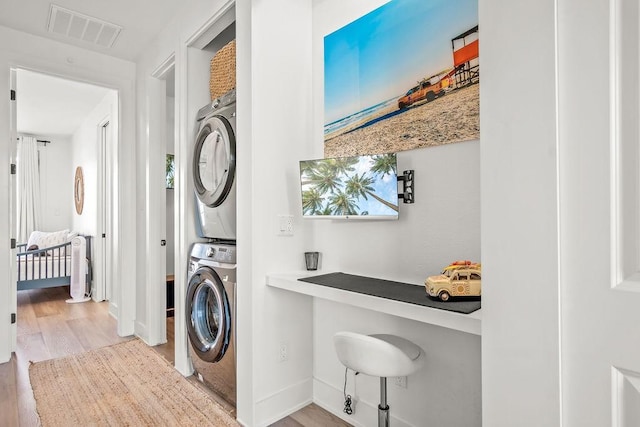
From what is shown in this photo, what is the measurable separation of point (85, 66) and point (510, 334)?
3952 millimetres

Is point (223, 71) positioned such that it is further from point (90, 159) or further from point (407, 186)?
point (90, 159)

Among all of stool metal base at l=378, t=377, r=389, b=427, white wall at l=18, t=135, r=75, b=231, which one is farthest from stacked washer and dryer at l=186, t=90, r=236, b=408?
white wall at l=18, t=135, r=75, b=231

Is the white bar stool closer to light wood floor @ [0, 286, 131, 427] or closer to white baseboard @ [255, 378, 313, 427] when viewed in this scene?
white baseboard @ [255, 378, 313, 427]

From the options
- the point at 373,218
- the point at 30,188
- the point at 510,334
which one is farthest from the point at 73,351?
the point at 30,188

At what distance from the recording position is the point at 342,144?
83.5 inches

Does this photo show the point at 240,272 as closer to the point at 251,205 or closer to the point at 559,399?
the point at 251,205

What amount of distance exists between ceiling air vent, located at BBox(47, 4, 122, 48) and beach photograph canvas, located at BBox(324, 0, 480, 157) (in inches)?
79.7

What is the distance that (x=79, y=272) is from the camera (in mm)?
5184

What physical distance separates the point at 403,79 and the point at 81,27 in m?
2.76

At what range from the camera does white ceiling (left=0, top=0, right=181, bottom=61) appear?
2689mm

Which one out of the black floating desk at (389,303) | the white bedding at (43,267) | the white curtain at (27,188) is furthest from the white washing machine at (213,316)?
the white curtain at (27,188)

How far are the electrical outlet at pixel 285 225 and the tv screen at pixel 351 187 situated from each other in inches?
5.4

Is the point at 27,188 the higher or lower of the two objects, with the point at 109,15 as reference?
lower

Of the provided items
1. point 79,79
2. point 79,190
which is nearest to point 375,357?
point 79,79
